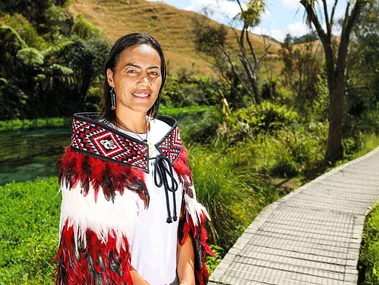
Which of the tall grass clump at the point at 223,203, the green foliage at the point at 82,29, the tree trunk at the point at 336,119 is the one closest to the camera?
the tall grass clump at the point at 223,203

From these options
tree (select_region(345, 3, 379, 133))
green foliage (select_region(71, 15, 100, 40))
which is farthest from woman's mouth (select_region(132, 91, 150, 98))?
green foliage (select_region(71, 15, 100, 40))

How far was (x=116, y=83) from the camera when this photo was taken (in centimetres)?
157

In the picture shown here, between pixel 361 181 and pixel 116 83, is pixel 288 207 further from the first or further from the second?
pixel 116 83

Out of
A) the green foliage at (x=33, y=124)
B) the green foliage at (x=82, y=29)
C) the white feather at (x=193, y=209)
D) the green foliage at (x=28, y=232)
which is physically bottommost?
the green foliage at (x=33, y=124)

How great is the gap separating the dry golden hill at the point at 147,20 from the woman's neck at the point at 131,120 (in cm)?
5805

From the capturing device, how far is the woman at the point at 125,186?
4.76 ft

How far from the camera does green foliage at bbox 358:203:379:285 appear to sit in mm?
3627

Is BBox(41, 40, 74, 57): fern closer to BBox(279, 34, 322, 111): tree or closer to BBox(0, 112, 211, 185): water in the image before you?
BBox(0, 112, 211, 185): water

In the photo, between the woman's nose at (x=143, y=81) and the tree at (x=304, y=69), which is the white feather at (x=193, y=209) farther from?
the tree at (x=304, y=69)

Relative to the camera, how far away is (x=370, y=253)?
3.86 m

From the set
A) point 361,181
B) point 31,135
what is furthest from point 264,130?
point 31,135

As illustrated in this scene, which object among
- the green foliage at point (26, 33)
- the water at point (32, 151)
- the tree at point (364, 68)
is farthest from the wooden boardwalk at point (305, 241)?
the green foliage at point (26, 33)

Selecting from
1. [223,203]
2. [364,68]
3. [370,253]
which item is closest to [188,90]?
[364,68]

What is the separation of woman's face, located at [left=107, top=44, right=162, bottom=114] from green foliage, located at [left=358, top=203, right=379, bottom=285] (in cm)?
276
